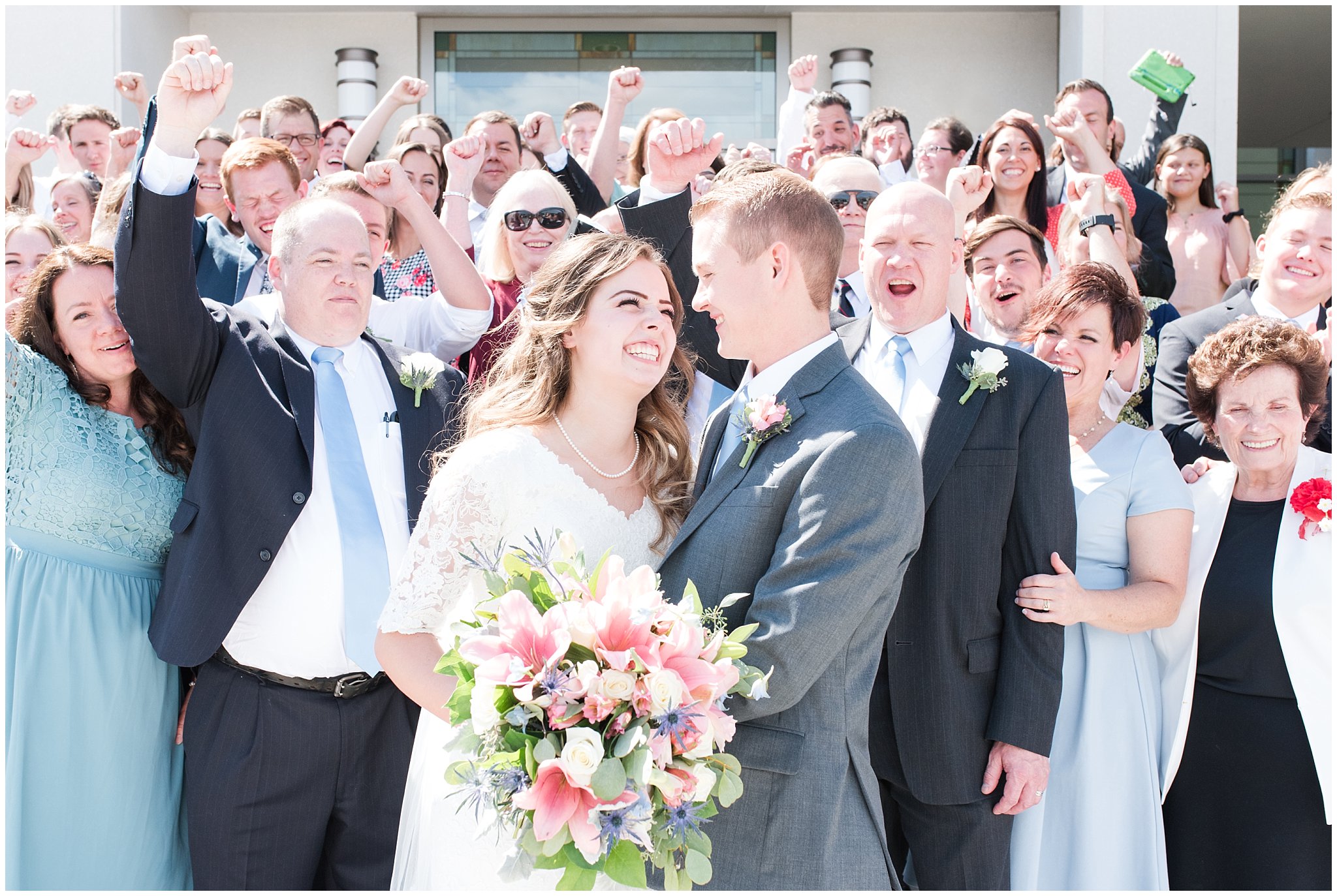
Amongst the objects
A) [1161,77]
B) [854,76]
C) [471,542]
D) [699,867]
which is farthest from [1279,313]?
[854,76]

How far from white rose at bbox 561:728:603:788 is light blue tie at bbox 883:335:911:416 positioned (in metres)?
1.80

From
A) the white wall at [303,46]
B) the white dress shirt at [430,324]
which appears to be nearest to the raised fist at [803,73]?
the white dress shirt at [430,324]

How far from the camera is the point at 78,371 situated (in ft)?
11.9

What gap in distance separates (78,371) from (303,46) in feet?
33.4

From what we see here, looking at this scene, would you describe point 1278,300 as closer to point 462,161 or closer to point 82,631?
point 462,161

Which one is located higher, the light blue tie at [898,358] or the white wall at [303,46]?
the white wall at [303,46]

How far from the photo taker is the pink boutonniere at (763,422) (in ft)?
8.36

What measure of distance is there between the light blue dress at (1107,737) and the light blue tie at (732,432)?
1.42 metres

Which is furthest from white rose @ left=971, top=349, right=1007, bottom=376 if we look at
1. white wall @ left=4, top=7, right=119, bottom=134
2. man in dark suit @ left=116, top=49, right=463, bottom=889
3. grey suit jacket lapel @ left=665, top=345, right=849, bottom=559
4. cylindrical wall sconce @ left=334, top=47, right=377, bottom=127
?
cylindrical wall sconce @ left=334, top=47, right=377, bottom=127

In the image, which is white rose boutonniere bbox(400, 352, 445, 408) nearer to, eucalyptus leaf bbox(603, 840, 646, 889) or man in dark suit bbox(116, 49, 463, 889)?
man in dark suit bbox(116, 49, 463, 889)

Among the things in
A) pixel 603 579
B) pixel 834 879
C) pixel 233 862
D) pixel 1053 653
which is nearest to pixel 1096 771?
pixel 1053 653

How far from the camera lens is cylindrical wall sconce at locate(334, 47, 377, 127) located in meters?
12.4

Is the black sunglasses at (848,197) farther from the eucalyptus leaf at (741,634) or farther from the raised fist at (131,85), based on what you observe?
the raised fist at (131,85)

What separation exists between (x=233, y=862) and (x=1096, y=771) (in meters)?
2.58
